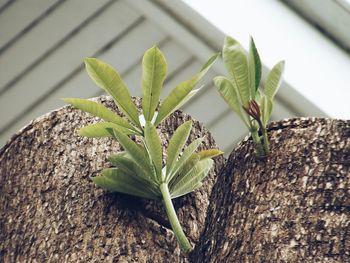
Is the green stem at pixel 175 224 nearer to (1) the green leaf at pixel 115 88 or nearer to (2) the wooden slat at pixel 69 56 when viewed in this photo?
(1) the green leaf at pixel 115 88

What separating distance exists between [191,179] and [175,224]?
82 mm

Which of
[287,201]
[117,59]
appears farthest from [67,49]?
[287,201]

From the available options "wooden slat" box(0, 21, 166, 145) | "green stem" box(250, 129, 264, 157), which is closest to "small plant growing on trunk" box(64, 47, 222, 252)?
"green stem" box(250, 129, 264, 157)

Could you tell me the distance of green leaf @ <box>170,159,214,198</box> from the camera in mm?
1200

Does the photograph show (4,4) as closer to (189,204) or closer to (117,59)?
(117,59)

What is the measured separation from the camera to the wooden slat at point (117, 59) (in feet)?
7.58

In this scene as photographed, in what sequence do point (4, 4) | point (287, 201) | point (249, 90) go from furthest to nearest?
point (4, 4)
point (249, 90)
point (287, 201)

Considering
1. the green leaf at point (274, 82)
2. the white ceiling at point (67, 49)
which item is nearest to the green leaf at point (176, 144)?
the green leaf at point (274, 82)

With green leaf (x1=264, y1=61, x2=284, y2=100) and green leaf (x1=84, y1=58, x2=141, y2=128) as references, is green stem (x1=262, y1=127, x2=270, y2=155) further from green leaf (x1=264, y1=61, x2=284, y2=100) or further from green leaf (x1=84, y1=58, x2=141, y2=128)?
green leaf (x1=84, y1=58, x2=141, y2=128)

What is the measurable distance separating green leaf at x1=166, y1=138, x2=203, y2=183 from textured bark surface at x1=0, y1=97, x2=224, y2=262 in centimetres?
4

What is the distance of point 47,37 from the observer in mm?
2324

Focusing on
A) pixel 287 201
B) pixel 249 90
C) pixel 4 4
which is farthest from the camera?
pixel 4 4

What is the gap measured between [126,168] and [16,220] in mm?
165

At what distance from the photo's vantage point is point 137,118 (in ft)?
4.02
